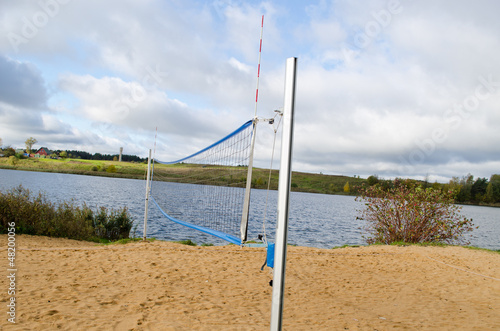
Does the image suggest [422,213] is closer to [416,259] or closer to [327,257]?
[416,259]

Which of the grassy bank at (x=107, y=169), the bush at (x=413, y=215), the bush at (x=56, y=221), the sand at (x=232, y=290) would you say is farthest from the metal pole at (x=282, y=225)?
the grassy bank at (x=107, y=169)

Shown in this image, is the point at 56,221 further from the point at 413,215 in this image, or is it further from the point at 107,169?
the point at 107,169

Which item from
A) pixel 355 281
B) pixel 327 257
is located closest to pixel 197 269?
pixel 355 281

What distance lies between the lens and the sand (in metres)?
4.12

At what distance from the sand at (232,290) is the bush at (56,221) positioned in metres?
1.08

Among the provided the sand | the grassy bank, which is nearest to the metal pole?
the sand

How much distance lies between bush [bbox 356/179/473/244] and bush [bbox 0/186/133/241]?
9609mm

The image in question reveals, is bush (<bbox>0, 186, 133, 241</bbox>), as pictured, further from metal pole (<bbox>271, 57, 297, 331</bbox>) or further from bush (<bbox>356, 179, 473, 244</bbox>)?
metal pole (<bbox>271, 57, 297, 331</bbox>)

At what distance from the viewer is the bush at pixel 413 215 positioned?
1187cm

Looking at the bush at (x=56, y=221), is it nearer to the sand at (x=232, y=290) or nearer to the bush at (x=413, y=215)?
the sand at (x=232, y=290)

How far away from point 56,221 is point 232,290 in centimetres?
790

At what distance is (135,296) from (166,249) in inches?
150

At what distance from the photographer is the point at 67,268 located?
6141mm

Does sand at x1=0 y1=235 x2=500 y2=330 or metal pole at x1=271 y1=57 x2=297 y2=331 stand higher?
metal pole at x1=271 y1=57 x2=297 y2=331
